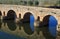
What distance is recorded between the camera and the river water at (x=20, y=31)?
74.5 feet

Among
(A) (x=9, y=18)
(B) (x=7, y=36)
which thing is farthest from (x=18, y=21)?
(B) (x=7, y=36)

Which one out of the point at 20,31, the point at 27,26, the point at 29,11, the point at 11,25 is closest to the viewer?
the point at 20,31

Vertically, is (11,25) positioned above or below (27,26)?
below


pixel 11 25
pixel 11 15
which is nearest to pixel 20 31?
pixel 11 25

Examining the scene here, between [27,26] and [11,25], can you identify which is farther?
[11,25]

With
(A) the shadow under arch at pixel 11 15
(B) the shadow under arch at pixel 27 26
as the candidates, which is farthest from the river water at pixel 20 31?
(A) the shadow under arch at pixel 11 15

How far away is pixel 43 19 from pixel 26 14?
4.65 m

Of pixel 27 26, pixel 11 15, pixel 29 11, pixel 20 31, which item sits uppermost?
pixel 29 11

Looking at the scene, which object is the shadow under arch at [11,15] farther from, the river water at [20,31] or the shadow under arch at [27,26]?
the shadow under arch at [27,26]

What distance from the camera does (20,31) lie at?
25.6 m

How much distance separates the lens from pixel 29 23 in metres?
29.5

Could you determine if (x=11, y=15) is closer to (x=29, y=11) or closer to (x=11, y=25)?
(x=11, y=25)

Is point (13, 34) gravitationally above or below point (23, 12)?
below

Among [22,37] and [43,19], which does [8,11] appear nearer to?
[43,19]
